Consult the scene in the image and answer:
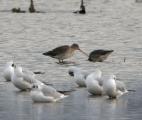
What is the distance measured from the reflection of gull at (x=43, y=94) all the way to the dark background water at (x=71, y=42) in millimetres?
177

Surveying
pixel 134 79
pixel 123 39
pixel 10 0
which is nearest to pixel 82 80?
pixel 134 79

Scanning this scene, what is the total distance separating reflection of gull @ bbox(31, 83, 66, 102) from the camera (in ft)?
57.0

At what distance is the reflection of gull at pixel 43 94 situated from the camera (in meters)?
17.4

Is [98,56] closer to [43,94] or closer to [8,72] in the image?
[8,72]

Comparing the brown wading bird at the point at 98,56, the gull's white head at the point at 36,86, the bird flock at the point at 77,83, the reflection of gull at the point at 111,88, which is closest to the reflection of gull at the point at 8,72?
the bird flock at the point at 77,83

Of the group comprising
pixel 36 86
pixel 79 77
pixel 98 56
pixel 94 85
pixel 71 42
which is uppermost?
pixel 36 86

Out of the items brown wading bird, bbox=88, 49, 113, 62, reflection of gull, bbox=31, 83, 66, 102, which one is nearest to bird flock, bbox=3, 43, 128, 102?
reflection of gull, bbox=31, 83, 66, 102

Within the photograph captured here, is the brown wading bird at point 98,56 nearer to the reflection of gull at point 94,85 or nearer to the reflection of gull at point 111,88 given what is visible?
the reflection of gull at point 94,85

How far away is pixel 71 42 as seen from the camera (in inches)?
1339

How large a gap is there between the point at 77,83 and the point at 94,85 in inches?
65.0

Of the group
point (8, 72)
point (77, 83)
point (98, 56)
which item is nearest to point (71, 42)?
point (98, 56)

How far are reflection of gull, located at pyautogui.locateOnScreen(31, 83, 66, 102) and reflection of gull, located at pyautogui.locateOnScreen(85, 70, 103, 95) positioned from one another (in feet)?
3.53

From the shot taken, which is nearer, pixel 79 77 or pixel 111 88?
pixel 111 88

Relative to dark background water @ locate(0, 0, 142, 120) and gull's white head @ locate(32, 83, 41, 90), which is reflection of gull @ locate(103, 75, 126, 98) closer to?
dark background water @ locate(0, 0, 142, 120)
